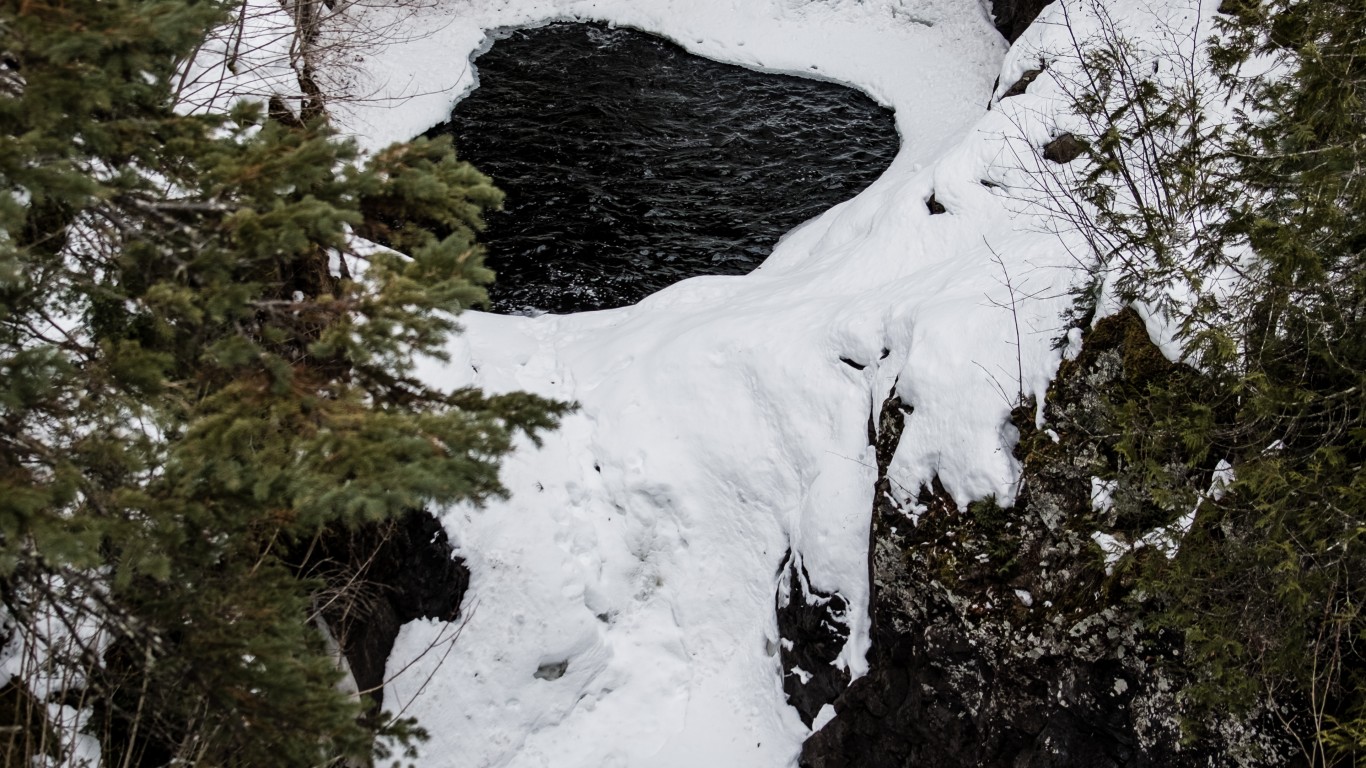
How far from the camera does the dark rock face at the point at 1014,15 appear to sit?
15.7m

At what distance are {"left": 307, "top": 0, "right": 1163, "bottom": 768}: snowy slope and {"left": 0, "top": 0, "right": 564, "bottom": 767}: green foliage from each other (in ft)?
13.8

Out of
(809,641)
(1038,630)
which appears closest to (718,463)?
(809,641)

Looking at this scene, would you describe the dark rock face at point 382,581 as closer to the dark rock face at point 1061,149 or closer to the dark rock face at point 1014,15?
the dark rock face at point 1061,149

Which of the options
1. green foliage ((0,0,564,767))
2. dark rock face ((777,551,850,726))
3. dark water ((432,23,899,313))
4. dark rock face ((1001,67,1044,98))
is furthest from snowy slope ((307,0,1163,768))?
green foliage ((0,0,564,767))

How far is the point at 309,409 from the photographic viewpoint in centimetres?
334

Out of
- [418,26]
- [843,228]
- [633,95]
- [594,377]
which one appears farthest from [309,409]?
[418,26]

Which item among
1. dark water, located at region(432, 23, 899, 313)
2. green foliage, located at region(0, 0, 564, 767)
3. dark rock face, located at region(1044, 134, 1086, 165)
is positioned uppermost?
green foliage, located at region(0, 0, 564, 767)

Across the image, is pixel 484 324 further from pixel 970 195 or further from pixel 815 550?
pixel 970 195

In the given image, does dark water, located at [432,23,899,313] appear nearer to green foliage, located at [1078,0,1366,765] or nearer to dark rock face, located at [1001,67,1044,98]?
dark rock face, located at [1001,67,1044,98]

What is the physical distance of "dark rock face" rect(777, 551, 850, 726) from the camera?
7543 mm

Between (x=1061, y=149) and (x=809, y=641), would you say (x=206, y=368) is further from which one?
(x=1061, y=149)

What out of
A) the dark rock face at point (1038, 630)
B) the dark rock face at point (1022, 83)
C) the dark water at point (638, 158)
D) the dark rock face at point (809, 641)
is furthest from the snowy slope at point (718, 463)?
the dark water at point (638, 158)

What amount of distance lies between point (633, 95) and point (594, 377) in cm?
809

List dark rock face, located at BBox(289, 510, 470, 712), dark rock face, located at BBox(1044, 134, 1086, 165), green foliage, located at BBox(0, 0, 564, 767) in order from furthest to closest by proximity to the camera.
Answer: dark rock face, located at BBox(1044, 134, 1086, 165) < dark rock face, located at BBox(289, 510, 470, 712) < green foliage, located at BBox(0, 0, 564, 767)
